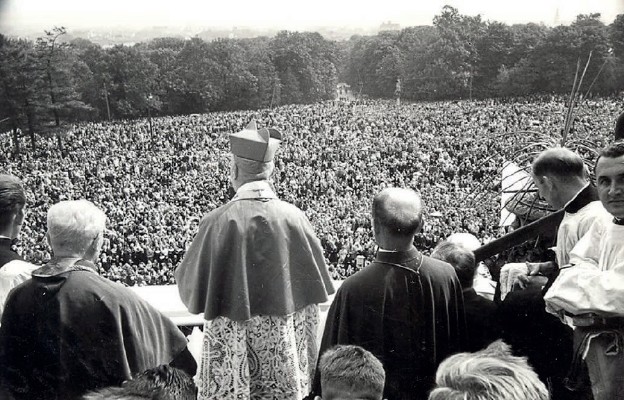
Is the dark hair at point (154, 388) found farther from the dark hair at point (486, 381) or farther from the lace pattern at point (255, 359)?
the lace pattern at point (255, 359)

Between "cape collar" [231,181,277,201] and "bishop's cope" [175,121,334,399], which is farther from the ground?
"cape collar" [231,181,277,201]

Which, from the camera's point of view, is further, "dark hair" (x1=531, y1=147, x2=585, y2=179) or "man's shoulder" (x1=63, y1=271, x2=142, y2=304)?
"dark hair" (x1=531, y1=147, x2=585, y2=179)

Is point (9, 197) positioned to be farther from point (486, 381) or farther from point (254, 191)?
point (486, 381)

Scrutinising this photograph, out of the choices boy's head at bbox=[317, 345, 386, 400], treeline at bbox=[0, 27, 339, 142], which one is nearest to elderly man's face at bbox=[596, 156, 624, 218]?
boy's head at bbox=[317, 345, 386, 400]

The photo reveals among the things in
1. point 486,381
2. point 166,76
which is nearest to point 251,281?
point 486,381

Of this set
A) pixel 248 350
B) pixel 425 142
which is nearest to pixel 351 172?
pixel 425 142

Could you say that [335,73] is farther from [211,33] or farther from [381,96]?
[211,33]

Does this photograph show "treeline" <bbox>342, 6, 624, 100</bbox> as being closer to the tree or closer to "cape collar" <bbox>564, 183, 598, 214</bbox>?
the tree

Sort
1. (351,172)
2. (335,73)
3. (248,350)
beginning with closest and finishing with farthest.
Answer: (248,350), (335,73), (351,172)
